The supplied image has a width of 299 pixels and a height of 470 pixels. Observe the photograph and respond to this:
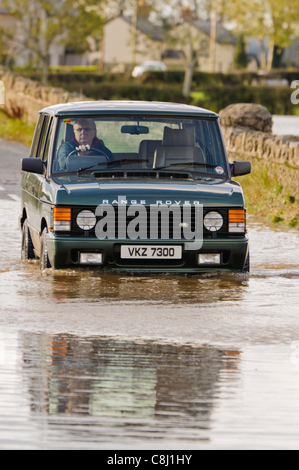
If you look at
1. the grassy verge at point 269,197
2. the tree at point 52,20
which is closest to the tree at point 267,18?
the tree at point 52,20

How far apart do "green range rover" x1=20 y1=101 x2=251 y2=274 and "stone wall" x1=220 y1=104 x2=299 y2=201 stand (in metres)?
4.73

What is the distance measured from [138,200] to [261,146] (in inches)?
280

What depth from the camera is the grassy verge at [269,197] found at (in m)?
13.4

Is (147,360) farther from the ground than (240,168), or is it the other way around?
(240,168)

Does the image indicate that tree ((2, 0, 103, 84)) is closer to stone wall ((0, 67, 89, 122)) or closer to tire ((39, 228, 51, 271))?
stone wall ((0, 67, 89, 122))

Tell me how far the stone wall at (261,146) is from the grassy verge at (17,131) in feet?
24.4

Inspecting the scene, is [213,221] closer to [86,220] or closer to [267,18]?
[86,220]

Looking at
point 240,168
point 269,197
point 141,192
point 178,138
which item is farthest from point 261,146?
point 141,192

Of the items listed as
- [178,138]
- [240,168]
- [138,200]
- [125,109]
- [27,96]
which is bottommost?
[27,96]

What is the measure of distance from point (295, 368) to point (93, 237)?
274 cm

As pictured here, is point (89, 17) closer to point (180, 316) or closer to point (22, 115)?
point (22, 115)

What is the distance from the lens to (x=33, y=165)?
879 cm

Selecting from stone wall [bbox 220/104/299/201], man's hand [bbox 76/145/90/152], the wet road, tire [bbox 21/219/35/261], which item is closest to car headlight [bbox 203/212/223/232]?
the wet road

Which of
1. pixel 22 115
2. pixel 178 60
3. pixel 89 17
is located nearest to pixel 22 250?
pixel 22 115
